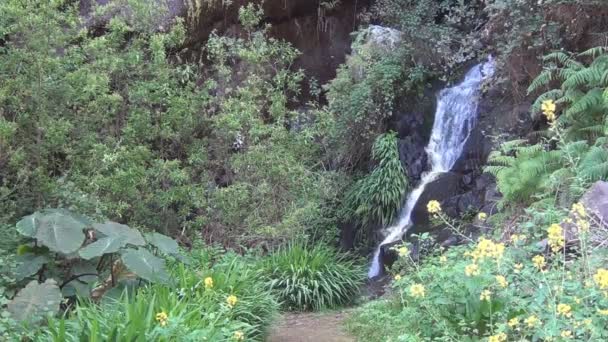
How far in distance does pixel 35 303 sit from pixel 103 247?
2.97 feet

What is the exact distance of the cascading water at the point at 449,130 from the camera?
10984mm

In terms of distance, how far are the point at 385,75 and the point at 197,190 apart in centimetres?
477

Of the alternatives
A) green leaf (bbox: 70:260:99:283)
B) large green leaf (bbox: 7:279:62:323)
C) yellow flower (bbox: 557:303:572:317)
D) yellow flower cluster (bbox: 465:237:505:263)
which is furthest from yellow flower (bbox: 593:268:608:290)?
green leaf (bbox: 70:260:99:283)

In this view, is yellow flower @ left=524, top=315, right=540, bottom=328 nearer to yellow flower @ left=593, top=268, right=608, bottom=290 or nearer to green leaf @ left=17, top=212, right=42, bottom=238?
yellow flower @ left=593, top=268, right=608, bottom=290

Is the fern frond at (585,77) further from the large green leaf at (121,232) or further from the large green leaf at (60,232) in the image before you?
the large green leaf at (60,232)

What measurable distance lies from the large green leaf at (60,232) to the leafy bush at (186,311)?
0.55 m

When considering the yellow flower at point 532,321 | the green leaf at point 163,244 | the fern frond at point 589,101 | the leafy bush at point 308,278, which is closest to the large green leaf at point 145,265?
the green leaf at point 163,244

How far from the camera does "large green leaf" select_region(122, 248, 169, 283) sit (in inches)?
212

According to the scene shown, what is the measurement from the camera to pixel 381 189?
11.2 m

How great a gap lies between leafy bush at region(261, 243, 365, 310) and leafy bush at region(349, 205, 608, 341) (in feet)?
12.6

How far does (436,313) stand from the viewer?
3.98 metres

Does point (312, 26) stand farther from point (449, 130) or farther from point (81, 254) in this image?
point (81, 254)

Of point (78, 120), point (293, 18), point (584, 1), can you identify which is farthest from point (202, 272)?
point (293, 18)

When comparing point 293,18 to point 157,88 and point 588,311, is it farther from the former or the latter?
point 588,311
